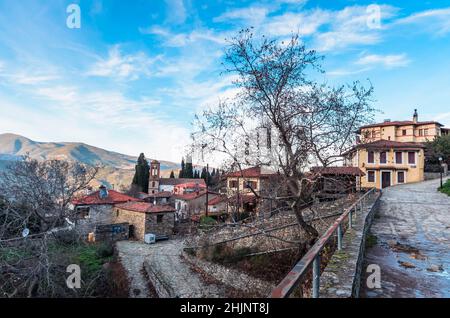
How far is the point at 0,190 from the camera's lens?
371 inches

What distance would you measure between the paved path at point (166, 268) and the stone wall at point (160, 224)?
5.80 feet

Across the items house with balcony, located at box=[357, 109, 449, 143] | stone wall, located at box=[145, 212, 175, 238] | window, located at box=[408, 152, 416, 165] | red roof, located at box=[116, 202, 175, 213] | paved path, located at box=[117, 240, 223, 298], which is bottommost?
paved path, located at box=[117, 240, 223, 298]

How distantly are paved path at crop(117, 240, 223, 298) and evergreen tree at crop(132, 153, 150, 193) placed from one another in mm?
32497

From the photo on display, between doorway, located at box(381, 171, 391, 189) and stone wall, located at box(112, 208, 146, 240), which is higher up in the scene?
doorway, located at box(381, 171, 391, 189)

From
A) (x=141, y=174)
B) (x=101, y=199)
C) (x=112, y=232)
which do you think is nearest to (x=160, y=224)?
(x=112, y=232)

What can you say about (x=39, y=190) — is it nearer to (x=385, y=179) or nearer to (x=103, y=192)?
(x=103, y=192)

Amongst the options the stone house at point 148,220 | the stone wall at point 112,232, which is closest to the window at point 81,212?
the stone wall at point 112,232

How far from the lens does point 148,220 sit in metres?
23.8

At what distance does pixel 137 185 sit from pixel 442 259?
53066 millimetres

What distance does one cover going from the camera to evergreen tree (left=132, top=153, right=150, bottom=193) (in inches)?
2127

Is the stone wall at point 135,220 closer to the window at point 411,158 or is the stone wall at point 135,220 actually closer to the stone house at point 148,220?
the stone house at point 148,220

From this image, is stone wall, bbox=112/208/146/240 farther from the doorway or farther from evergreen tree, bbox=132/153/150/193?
evergreen tree, bbox=132/153/150/193

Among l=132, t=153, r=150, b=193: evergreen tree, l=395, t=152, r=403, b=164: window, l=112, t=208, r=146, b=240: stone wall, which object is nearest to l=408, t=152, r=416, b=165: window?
l=395, t=152, r=403, b=164: window
